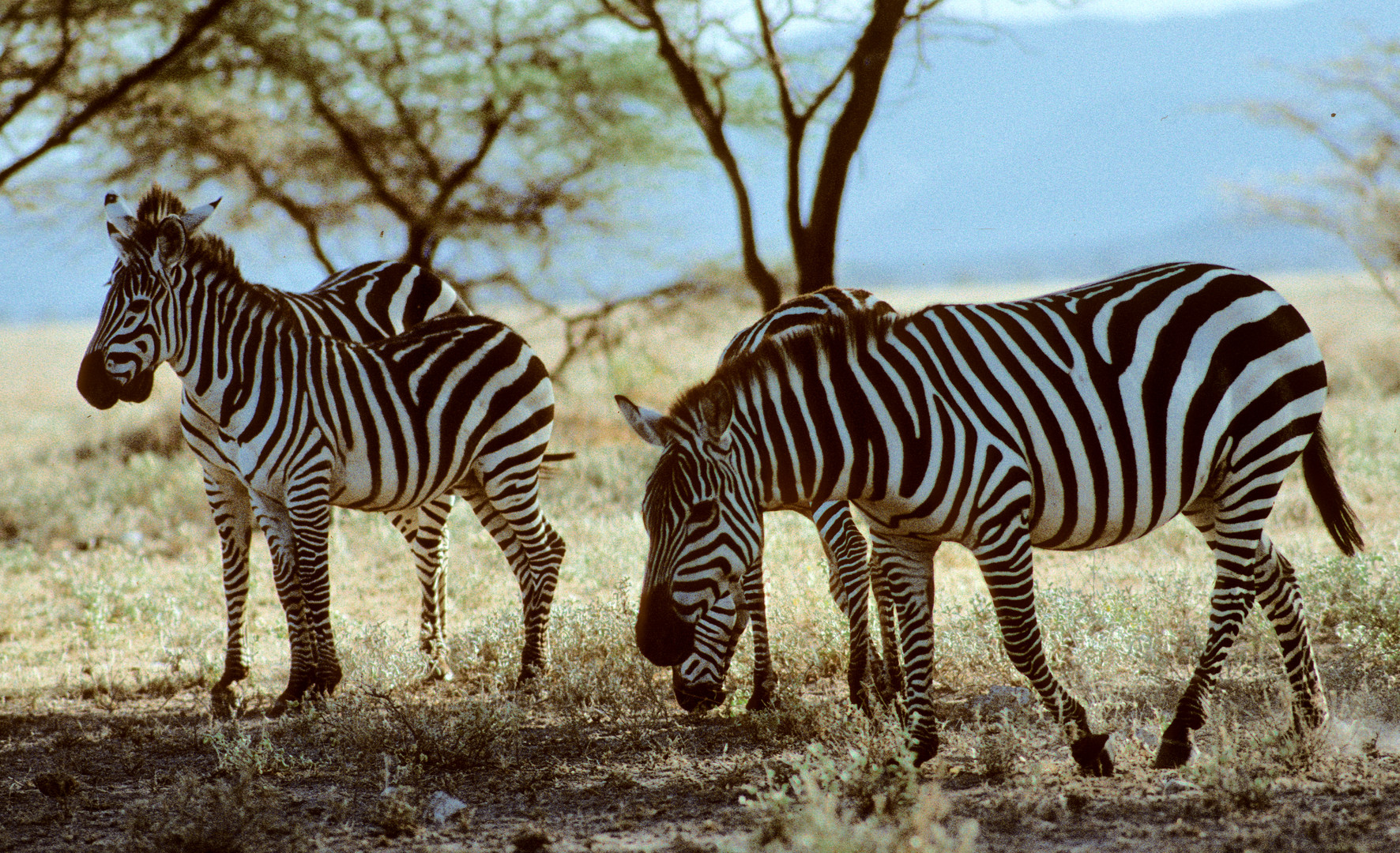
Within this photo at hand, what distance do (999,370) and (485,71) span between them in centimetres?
1263

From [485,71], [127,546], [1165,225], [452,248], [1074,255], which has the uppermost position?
[1165,225]

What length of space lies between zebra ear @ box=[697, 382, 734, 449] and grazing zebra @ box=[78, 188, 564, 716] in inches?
96.1

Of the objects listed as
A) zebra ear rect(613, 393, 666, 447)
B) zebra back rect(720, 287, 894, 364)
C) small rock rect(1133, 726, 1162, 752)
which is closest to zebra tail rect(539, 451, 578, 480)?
zebra back rect(720, 287, 894, 364)

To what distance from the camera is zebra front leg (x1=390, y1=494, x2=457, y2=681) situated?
22.0 ft

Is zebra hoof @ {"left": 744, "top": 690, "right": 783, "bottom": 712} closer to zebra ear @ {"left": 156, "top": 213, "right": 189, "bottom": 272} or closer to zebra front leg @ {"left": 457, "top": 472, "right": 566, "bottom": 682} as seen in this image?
zebra front leg @ {"left": 457, "top": 472, "right": 566, "bottom": 682}

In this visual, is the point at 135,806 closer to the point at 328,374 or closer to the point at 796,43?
the point at 328,374

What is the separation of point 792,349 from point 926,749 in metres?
1.64

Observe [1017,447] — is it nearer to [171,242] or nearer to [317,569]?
[317,569]

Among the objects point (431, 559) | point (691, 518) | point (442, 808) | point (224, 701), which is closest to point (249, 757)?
point (442, 808)

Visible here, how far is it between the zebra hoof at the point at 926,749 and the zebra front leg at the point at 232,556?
12.3ft

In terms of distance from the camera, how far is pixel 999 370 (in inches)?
174

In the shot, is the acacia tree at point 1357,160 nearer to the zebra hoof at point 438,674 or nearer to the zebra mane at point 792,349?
the zebra mane at point 792,349

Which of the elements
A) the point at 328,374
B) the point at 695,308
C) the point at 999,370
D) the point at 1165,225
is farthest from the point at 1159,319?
the point at 1165,225

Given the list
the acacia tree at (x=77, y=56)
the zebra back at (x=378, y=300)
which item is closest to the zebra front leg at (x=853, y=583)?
the zebra back at (x=378, y=300)
